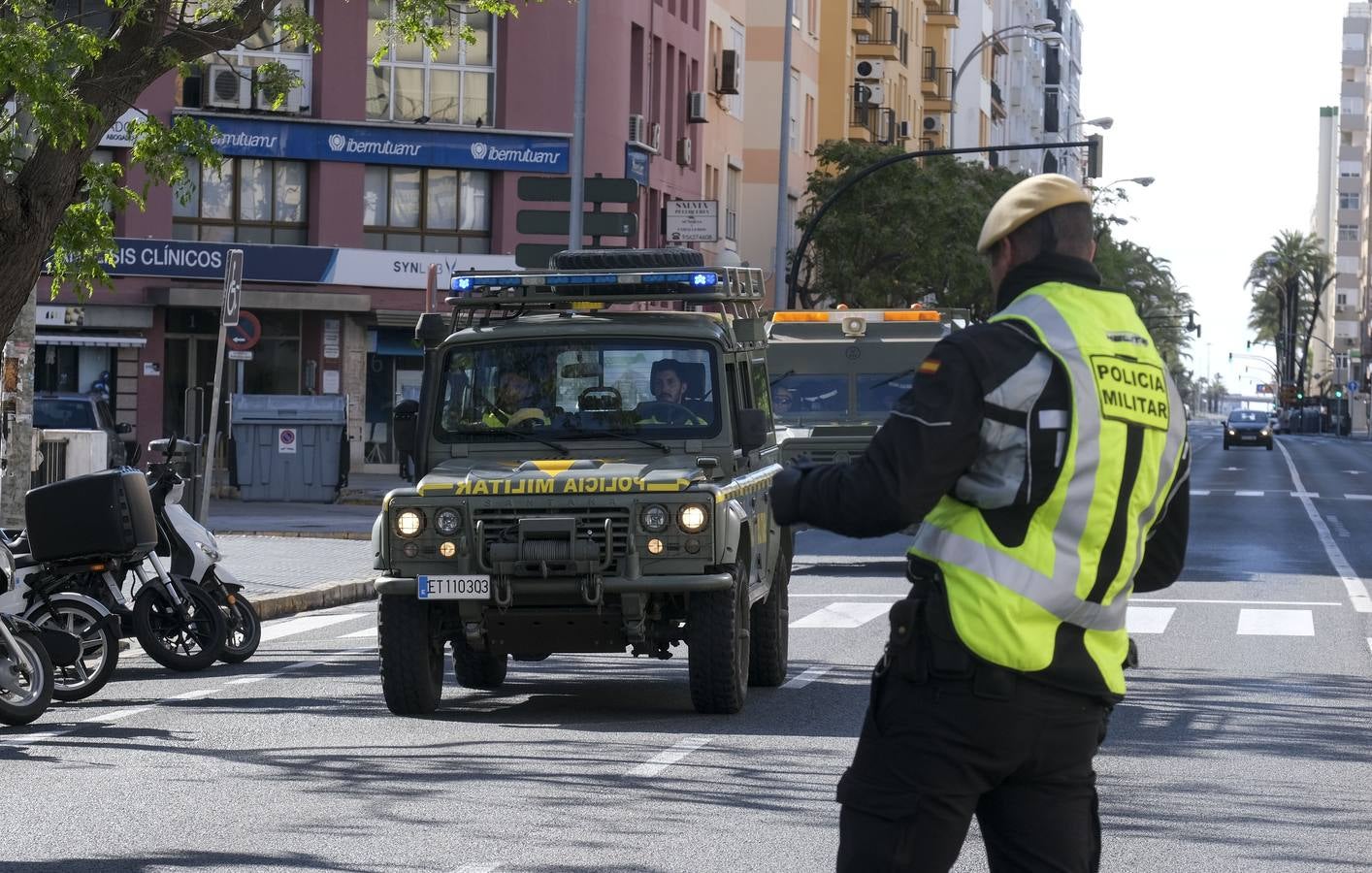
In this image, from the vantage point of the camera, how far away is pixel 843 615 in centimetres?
1802

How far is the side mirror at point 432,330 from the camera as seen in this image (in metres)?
12.0

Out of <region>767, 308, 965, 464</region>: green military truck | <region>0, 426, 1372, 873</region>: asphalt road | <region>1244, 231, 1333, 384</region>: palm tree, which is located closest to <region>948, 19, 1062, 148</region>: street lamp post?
<region>767, 308, 965, 464</region>: green military truck

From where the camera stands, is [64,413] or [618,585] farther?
[64,413]

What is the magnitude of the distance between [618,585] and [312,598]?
28.0 feet

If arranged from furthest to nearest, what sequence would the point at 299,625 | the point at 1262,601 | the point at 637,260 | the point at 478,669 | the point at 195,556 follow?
the point at 1262,601, the point at 299,625, the point at 195,556, the point at 637,260, the point at 478,669

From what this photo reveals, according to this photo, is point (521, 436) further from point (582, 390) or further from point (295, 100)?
point (295, 100)

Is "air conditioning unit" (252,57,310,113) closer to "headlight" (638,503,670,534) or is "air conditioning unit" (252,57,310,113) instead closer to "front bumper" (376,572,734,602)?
"front bumper" (376,572,734,602)

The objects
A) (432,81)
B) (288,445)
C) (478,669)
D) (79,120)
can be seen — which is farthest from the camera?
(432,81)

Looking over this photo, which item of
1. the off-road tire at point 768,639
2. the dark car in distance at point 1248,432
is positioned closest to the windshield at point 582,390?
the off-road tire at point 768,639

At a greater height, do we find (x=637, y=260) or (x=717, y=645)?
(x=637, y=260)

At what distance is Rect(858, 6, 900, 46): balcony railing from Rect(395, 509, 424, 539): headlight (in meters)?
62.6

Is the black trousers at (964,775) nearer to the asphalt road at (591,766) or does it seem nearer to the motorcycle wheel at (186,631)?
the asphalt road at (591,766)

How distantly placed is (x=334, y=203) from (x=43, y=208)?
94.1 feet

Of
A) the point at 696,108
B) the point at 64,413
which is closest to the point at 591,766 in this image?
the point at 64,413
